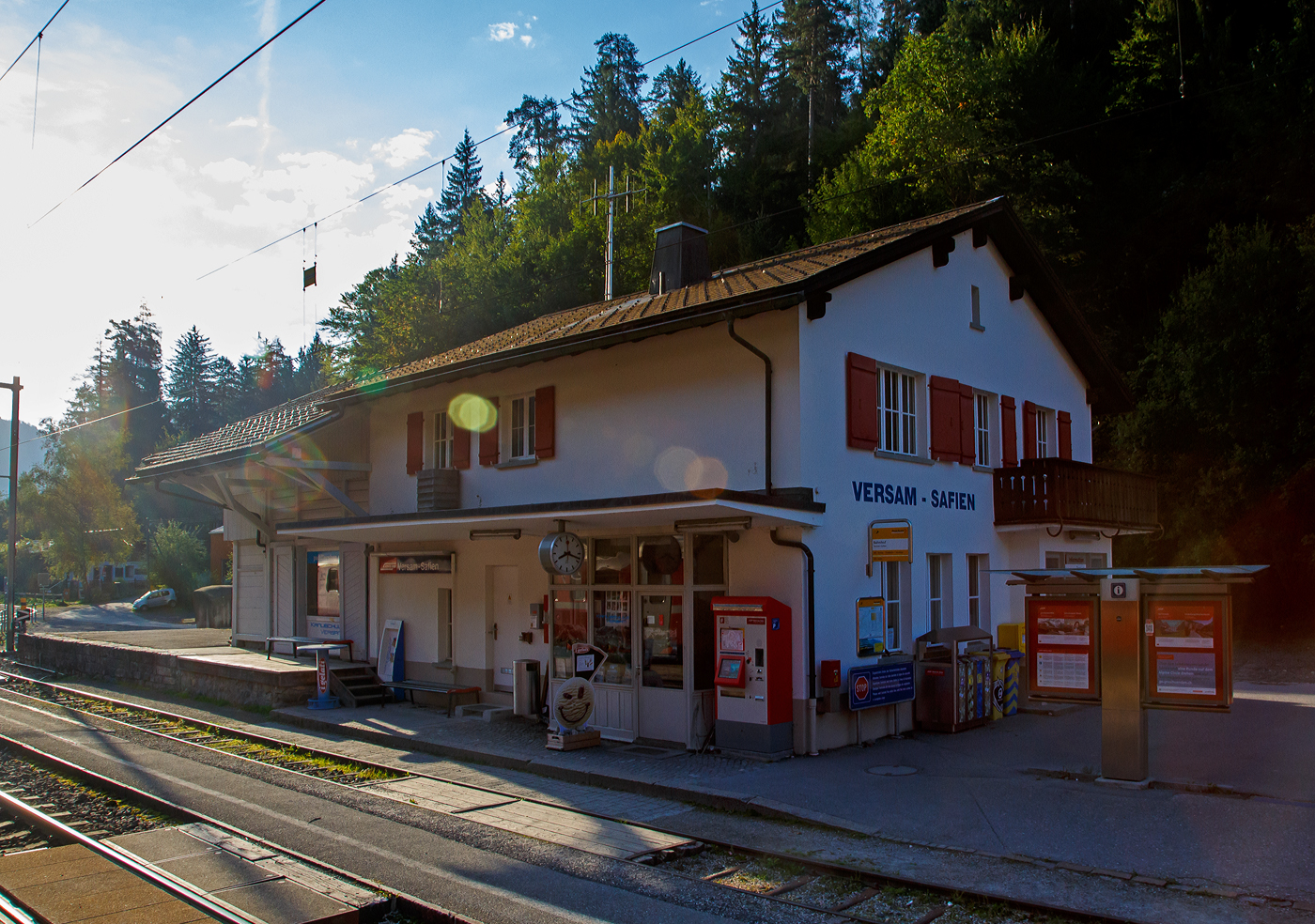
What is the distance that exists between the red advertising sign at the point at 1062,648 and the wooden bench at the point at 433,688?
8607mm

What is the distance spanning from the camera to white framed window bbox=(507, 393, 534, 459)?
15.5 metres

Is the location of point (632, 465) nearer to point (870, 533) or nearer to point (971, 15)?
point (870, 533)

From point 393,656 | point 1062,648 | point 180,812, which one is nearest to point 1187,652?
point 1062,648

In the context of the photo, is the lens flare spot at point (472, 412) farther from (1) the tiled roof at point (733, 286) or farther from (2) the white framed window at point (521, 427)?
(1) the tiled roof at point (733, 286)

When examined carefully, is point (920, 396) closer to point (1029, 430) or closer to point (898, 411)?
point (898, 411)

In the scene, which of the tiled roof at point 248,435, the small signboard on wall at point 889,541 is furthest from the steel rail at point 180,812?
the small signboard on wall at point 889,541

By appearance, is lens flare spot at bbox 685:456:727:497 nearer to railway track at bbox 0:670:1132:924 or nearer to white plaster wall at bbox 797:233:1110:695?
white plaster wall at bbox 797:233:1110:695

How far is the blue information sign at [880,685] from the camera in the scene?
11.8 m

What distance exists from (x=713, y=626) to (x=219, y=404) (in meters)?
95.1

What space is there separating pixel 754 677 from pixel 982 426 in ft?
23.9

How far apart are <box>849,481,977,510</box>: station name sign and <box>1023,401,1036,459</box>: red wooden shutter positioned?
96.0 inches

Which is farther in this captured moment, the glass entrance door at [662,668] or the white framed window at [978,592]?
the white framed window at [978,592]

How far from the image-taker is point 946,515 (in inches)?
580

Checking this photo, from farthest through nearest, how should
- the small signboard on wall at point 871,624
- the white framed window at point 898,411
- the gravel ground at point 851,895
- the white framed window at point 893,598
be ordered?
the white framed window at point 898,411 < the white framed window at point 893,598 < the small signboard on wall at point 871,624 < the gravel ground at point 851,895
